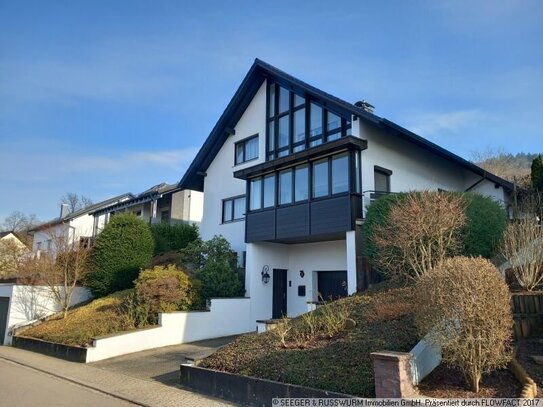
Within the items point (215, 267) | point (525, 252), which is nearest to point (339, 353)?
point (525, 252)

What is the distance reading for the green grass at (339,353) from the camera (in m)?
7.49

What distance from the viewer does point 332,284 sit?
691 inches

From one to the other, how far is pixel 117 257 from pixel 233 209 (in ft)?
19.6

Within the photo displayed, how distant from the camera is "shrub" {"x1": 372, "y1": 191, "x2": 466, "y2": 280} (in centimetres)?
1108

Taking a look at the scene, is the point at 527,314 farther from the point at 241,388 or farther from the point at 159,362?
the point at 159,362

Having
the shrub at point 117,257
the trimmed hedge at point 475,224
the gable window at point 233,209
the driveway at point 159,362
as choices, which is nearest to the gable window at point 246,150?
the gable window at point 233,209

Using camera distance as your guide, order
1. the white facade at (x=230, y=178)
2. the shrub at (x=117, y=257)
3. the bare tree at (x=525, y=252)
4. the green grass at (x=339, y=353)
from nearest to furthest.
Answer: the green grass at (x=339, y=353), the bare tree at (x=525, y=252), the shrub at (x=117, y=257), the white facade at (x=230, y=178)

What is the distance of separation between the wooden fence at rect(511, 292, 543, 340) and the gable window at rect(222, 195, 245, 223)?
47.4ft

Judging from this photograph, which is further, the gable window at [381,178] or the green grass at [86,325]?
the gable window at [381,178]

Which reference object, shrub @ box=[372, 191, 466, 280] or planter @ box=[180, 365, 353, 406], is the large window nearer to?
shrub @ box=[372, 191, 466, 280]

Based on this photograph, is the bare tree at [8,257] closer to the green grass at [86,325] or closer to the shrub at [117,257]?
the shrub at [117,257]

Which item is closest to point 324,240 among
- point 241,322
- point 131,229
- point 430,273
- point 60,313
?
point 241,322

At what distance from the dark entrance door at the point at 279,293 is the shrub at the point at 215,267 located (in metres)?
1.50

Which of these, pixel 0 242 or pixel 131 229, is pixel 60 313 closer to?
pixel 131 229
